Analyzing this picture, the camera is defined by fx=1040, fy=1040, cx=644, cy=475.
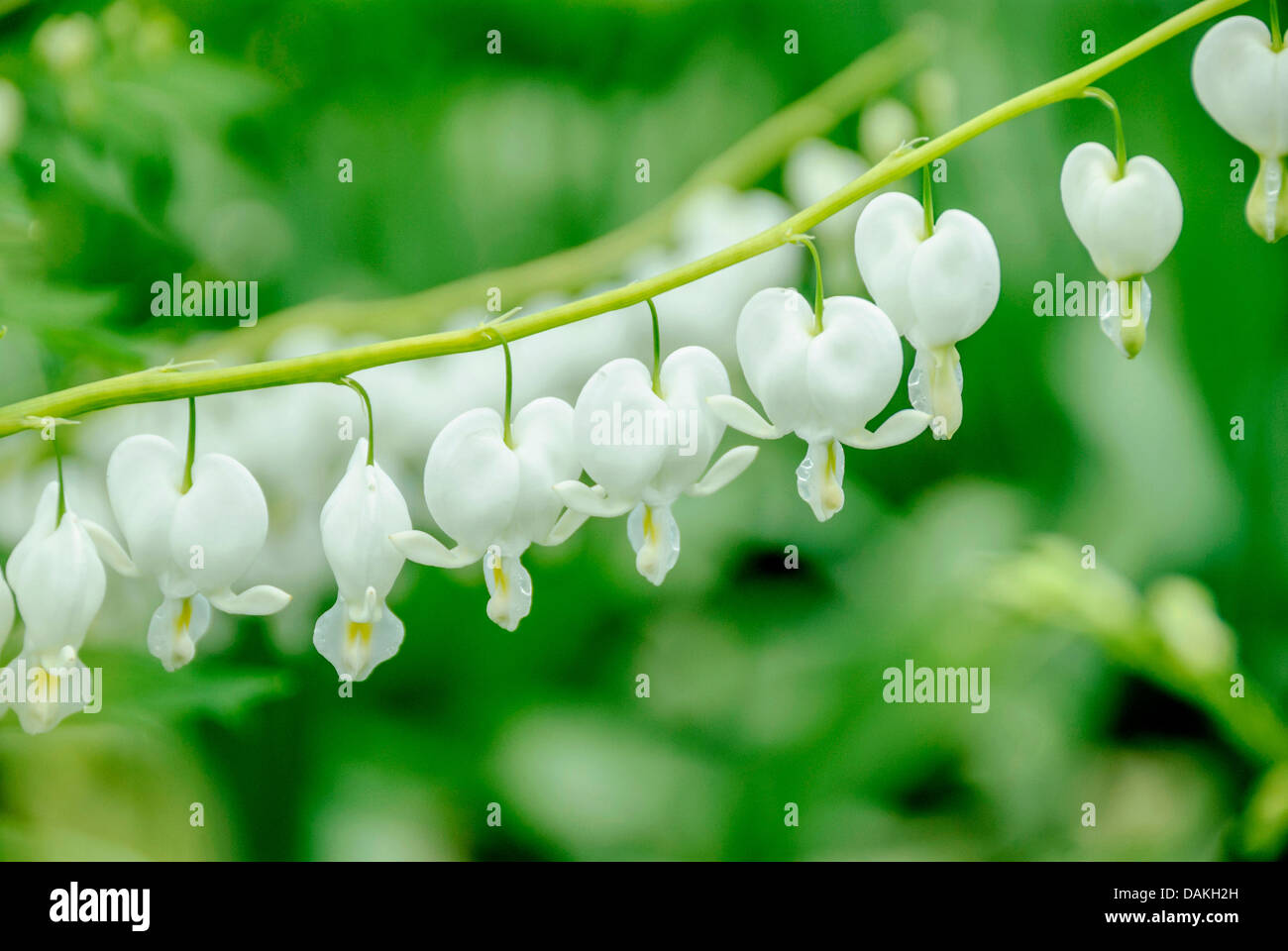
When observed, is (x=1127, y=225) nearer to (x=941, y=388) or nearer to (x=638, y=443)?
(x=941, y=388)

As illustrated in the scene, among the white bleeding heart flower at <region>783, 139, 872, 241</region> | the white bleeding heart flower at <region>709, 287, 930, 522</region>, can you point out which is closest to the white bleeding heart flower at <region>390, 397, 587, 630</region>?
the white bleeding heart flower at <region>709, 287, 930, 522</region>

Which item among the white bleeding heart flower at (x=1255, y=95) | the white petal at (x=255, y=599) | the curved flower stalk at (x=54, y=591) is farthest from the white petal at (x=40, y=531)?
the white bleeding heart flower at (x=1255, y=95)

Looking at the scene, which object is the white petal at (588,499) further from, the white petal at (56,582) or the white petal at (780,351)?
the white petal at (56,582)

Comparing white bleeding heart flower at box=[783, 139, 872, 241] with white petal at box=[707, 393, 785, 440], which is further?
white bleeding heart flower at box=[783, 139, 872, 241]

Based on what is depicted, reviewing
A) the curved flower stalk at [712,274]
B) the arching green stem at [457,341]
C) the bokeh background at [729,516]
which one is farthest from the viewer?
the bokeh background at [729,516]

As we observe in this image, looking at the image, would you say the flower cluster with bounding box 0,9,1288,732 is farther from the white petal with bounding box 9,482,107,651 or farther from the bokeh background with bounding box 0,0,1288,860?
the bokeh background with bounding box 0,0,1288,860

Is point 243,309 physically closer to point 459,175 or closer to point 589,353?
point 459,175

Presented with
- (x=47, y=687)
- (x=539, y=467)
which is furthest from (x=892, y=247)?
(x=47, y=687)
